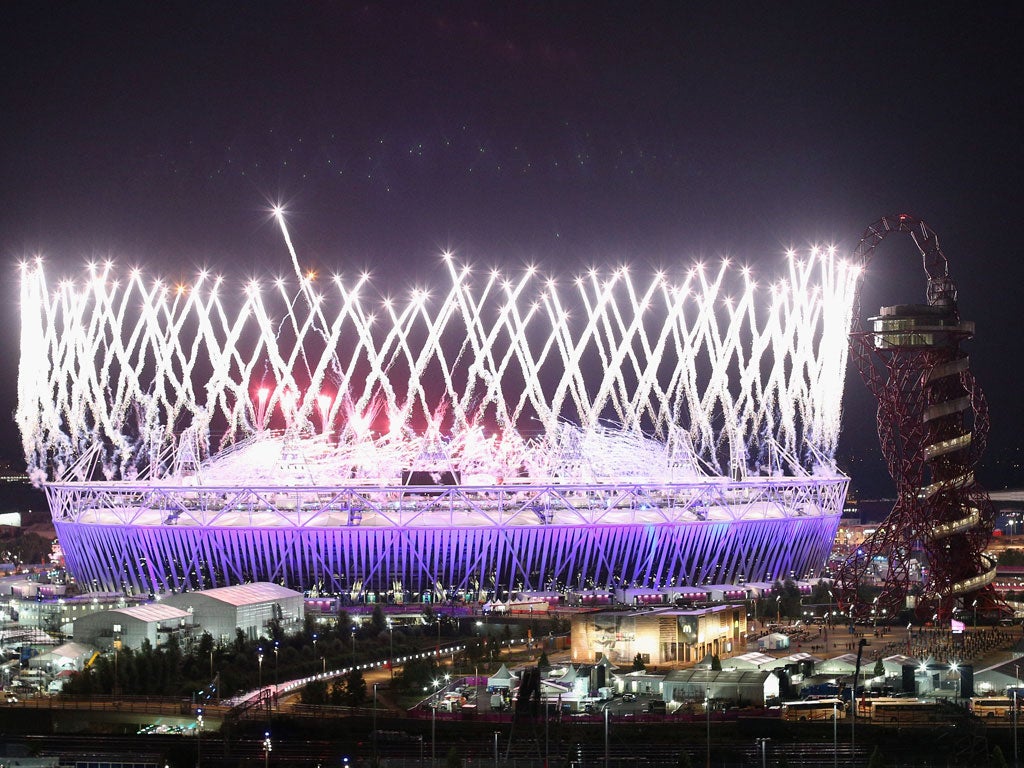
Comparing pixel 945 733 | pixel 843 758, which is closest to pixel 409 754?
pixel 843 758

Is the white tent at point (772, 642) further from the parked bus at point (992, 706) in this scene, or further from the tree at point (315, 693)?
the tree at point (315, 693)

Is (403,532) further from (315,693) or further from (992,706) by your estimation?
(992,706)

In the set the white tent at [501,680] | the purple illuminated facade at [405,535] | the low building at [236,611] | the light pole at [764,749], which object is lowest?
the light pole at [764,749]

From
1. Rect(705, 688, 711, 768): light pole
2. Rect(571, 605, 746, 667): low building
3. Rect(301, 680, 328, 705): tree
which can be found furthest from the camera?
Rect(571, 605, 746, 667): low building

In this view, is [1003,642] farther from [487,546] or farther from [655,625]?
[487,546]

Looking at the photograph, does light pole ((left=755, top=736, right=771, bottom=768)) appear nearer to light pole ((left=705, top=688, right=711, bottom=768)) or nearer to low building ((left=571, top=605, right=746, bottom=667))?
light pole ((left=705, top=688, right=711, bottom=768))

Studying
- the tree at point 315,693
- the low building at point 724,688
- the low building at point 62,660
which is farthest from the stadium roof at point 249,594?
the low building at point 724,688

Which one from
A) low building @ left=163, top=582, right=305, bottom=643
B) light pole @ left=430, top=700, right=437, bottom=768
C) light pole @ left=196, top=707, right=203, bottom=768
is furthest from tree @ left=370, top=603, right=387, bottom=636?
light pole @ left=196, top=707, right=203, bottom=768
